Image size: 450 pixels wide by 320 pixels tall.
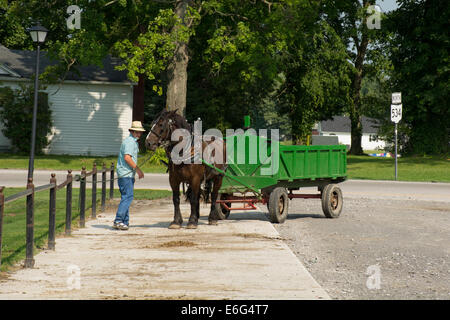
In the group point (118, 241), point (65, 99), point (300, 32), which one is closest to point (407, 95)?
point (300, 32)

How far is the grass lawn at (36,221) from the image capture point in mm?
11748

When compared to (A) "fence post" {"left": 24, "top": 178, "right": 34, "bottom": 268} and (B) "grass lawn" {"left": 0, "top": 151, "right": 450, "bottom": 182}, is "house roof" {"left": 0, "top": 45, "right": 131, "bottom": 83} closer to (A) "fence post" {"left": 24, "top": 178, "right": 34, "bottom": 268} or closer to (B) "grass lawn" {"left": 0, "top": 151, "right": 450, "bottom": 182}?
(B) "grass lawn" {"left": 0, "top": 151, "right": 450, "bottom": 182}

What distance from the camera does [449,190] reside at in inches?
1073

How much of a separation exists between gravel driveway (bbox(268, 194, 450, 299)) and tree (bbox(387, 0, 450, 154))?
26.8 metres

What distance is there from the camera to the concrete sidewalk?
838cm

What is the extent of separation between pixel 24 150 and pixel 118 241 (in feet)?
107

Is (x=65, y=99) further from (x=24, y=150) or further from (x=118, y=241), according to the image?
(x=118, y=241)

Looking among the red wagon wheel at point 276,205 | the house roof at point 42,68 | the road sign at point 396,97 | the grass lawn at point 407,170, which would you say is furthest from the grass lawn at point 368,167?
the red wagon wheel at point 276,205

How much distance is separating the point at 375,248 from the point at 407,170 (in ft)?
84.3

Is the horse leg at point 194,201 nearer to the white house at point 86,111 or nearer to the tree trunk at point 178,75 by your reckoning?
the tree trunk at point 178,75


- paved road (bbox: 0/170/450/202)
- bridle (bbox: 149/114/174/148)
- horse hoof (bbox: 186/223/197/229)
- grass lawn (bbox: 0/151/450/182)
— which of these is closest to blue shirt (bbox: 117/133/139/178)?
bridle (bbox: 149/114/174/148)
